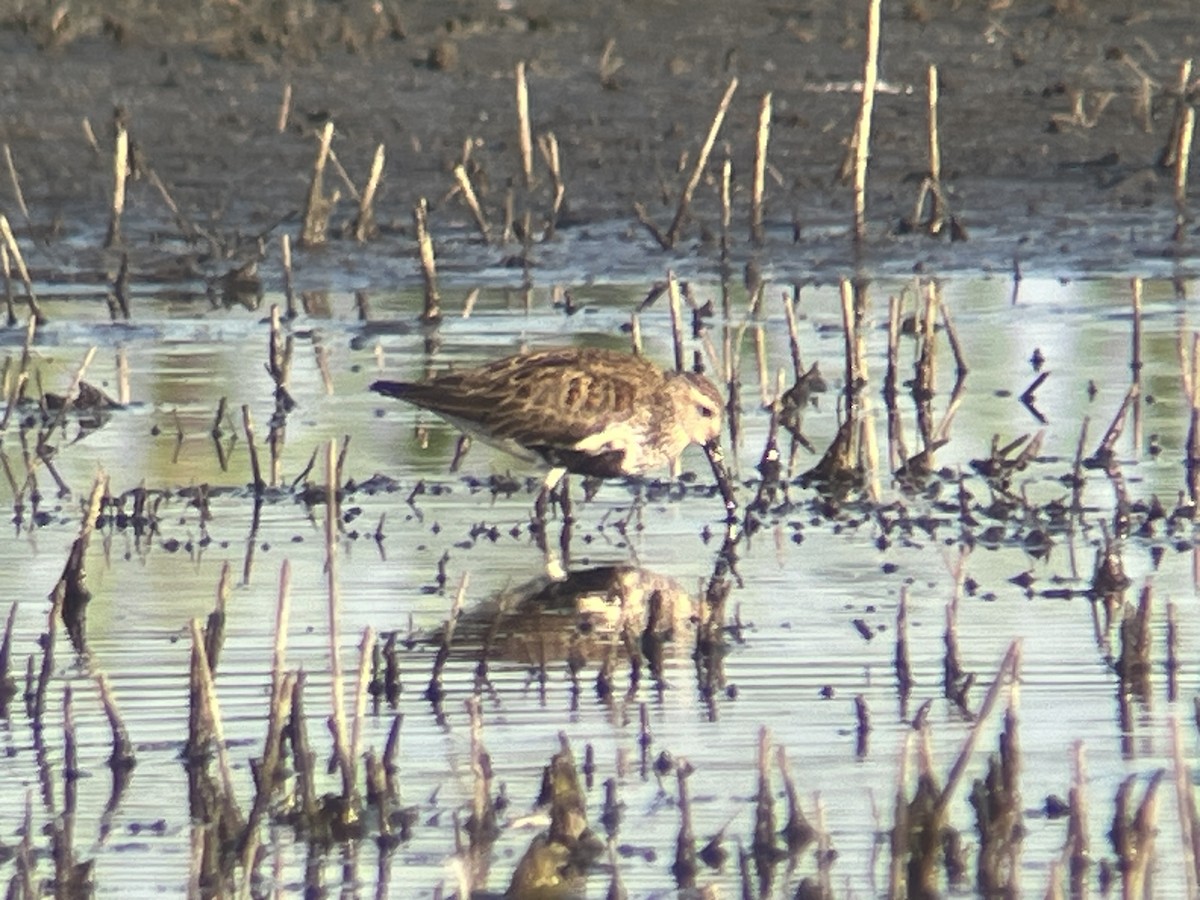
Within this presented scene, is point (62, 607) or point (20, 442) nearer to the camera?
point (62, 607)

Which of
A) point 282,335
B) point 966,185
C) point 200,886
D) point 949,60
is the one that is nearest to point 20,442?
point 282,335

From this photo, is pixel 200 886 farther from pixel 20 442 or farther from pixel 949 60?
pixel 949 60

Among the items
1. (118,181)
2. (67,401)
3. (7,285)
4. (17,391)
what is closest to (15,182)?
(118,181)

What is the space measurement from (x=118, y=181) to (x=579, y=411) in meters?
4.99

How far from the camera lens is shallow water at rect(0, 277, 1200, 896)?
271 inches

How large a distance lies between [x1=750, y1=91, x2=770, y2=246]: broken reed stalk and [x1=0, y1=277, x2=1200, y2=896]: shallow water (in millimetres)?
1351

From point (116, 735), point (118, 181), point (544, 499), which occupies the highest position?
point (118, 181)

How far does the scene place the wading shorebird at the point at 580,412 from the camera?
1031cm

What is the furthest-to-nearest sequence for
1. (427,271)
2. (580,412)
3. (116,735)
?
(427,271) → (580,412) → (116,735)

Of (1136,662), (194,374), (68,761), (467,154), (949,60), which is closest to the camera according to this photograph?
(68,761)

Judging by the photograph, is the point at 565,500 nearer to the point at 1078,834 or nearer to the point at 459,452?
the point at 459,452

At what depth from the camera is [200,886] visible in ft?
20.7

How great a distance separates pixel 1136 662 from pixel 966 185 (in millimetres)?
9271

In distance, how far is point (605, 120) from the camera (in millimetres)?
17766
